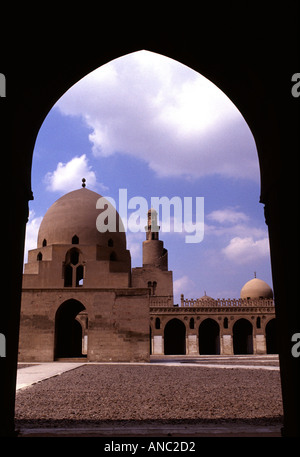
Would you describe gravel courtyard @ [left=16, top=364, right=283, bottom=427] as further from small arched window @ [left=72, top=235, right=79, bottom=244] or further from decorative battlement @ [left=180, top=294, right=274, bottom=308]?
decorative battlement @ [left=180, top=294, right=274, bottom=308]

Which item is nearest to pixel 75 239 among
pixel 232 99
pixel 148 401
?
pixel 148 401

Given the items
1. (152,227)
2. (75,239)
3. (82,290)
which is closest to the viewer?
(82,290)

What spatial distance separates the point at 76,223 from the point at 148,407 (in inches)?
692

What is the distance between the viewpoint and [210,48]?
5430mm

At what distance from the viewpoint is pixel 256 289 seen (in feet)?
146

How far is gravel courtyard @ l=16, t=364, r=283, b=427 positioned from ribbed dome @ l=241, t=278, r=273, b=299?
32.7 meters

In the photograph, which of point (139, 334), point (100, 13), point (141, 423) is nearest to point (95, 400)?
point (141, 423)

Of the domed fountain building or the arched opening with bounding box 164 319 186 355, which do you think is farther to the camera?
the arched opening with bounding box 164 319 186 355

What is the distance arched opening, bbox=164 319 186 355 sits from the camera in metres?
41.2

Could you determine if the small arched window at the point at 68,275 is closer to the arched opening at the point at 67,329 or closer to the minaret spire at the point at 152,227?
the arched opening at the point at 67,329

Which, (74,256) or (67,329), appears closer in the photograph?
(74,256)

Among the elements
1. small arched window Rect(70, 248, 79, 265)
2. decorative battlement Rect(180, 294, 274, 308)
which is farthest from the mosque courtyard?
decorative battlement Rect(180, 294, 274, 308)

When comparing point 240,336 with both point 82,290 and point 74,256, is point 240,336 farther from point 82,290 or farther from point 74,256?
point 82,290
